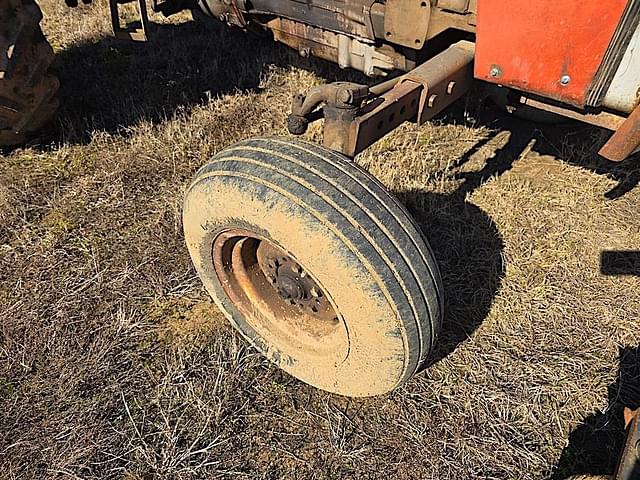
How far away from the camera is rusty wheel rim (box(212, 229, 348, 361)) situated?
6.95 ft

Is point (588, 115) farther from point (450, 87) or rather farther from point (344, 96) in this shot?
point (344, 96)

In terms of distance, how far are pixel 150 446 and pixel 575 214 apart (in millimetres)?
2511

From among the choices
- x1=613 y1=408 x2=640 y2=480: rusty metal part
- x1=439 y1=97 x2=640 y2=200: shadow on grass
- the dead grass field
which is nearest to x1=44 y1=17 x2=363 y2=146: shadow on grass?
the dead grass field

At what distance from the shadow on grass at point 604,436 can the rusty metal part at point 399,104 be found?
54.7 inches

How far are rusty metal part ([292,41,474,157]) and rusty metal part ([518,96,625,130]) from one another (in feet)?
0.99

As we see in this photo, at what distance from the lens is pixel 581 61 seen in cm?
180

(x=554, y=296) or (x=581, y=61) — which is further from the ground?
(x=581, y=61)

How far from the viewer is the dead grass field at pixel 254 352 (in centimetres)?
215

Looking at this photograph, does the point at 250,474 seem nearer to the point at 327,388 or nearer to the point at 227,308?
the point at 327,388

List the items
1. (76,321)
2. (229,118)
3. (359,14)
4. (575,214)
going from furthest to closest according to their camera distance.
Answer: (229,118) → (575,214) → (359,14) → (76,321)

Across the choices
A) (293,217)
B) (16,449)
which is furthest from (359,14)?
(16,449)

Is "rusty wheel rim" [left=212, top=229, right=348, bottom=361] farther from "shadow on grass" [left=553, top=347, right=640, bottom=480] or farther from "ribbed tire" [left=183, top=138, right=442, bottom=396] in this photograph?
"shadow on grass" [left=553, top=347, right=640, bottom=480]

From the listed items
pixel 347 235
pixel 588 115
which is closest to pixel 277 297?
pixel 347 235

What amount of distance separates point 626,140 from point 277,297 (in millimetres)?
1399
